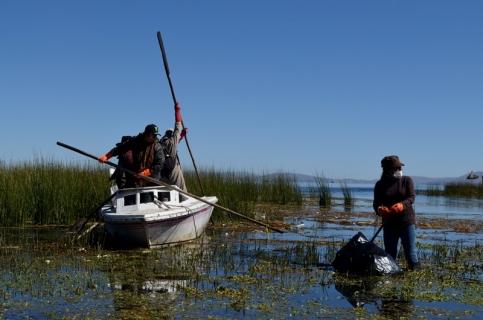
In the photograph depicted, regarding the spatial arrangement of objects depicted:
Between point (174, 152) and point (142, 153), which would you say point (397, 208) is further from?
point (174, 152)

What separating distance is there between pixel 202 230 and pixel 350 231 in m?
4.31

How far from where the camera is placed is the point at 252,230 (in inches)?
579

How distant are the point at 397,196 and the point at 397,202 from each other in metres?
0.09

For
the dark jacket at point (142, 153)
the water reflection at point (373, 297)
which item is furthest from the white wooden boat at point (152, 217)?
the water reflection at point (373, 297)

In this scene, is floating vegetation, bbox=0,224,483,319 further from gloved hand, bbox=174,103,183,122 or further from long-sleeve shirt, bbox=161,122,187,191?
gloved hand, bbox=174,103,183,122

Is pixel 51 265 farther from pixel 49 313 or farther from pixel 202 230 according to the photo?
pixel 202 230

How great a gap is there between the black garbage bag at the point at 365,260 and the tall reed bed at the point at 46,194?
26.4 ft

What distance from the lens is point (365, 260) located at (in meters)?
8.57

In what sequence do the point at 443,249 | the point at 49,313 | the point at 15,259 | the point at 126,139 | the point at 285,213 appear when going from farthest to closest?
1. the point at 285,213
2. the point at 126,139
3. the point at 443,249
4. the point at 15,259
5. the point at 49,313

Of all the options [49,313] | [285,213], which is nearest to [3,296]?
[49,313]

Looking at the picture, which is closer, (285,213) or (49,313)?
(49,313)

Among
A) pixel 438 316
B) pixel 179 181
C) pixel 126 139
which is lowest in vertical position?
pixel 438 316

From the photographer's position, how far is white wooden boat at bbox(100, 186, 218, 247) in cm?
1042

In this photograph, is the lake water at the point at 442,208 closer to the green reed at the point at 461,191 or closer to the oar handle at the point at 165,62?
the green reed at the point at 461,191
